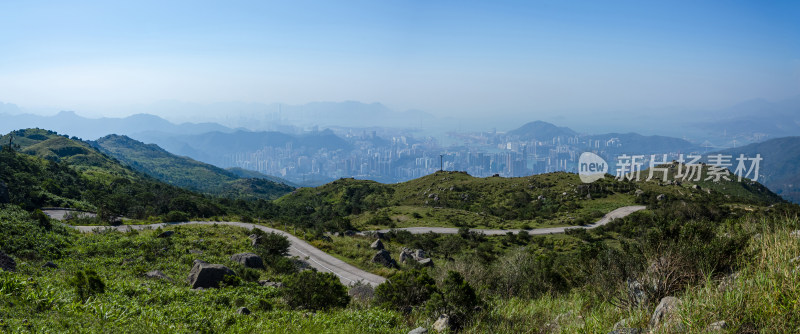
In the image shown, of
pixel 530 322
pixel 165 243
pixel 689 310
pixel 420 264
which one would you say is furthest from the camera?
pixel 420 264

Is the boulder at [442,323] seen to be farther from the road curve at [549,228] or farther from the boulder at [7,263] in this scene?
the road curve at [549,228]

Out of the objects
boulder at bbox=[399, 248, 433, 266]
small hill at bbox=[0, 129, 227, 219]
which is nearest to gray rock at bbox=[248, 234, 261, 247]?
boulder at bbox=[399, 248, 433, 266]

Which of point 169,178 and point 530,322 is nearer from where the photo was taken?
point 530,322

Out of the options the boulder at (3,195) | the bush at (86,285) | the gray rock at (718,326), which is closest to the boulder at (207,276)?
the bush at (86,285)

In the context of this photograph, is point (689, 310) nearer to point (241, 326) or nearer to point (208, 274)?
point (241, 326)

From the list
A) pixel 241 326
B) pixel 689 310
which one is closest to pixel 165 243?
pixel 241 326

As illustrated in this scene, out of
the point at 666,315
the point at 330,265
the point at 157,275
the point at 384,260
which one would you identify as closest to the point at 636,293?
the point at 666,315

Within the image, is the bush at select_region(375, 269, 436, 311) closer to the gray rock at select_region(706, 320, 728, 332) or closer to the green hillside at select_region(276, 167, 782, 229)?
the gray rock at select_region(706, 320, 728, 332)

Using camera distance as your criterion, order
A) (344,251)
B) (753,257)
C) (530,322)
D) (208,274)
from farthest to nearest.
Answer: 1. (344,251)
2. (208,274)
3. (530,322)
4. (753,257)
